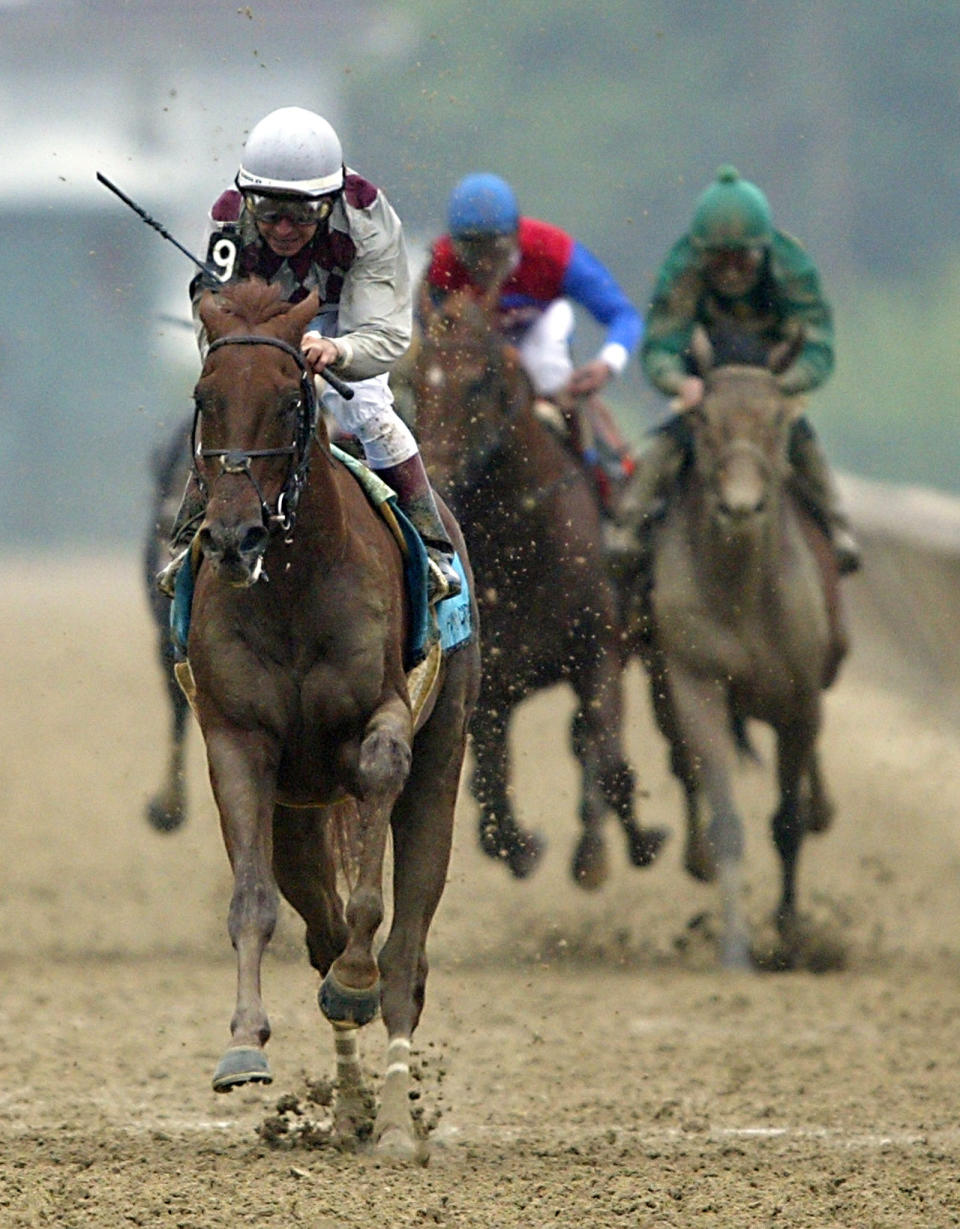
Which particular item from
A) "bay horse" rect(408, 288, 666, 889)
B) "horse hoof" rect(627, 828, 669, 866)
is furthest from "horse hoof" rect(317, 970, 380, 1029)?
"horse hoof" rect(627, 828, 669, 866)

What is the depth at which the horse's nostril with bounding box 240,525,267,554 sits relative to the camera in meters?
5.60

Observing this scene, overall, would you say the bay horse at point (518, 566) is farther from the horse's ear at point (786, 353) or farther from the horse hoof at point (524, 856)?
the horse's ear at point (786, 353)

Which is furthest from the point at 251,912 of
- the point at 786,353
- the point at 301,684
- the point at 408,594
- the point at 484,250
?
the point at 786,353

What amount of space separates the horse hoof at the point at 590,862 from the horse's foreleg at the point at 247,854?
4.23 metres

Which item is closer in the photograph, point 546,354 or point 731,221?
point 731,221

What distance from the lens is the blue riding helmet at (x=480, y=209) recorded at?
9953mm

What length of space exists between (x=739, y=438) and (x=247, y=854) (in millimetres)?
4635

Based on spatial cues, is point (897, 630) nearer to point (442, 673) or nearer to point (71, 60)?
point (442, 673)

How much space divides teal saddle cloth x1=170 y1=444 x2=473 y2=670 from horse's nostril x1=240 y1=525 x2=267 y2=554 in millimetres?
719

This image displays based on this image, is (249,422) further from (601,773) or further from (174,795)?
(174,795)

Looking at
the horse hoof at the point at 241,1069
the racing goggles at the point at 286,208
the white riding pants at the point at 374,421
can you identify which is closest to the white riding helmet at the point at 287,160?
the racing goggles at the point at 286,208

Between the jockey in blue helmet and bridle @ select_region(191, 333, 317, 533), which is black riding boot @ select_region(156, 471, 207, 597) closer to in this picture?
bridle @ select_region(191, 333, 317, 533)

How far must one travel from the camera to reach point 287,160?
6.18 meters

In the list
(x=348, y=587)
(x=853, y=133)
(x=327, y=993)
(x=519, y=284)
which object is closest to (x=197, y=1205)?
(x=327, y=993)
